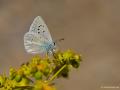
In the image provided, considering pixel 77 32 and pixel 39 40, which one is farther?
pixel 77 32

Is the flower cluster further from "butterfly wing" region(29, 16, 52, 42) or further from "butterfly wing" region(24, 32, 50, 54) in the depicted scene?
"butterfly wing" region(29, 16, 52, 42)

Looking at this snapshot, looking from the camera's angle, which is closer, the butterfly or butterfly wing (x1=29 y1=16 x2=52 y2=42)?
the butterfly

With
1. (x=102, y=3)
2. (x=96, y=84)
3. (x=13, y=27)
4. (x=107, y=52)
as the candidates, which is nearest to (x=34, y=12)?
(x=13, y=27)

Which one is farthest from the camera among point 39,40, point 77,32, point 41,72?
point 77,32

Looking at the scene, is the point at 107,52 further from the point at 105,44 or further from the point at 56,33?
the point at 56,33

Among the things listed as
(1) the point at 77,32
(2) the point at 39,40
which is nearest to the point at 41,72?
(2) the point at 39,40

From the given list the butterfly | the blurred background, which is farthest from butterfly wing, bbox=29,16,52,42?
the blurred background

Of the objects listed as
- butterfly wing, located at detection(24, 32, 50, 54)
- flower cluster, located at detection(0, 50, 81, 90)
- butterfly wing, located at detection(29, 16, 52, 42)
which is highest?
butterfly wing, located at detection(29, 16, 52, 42)

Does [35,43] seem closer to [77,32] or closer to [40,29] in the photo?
[40,29]
